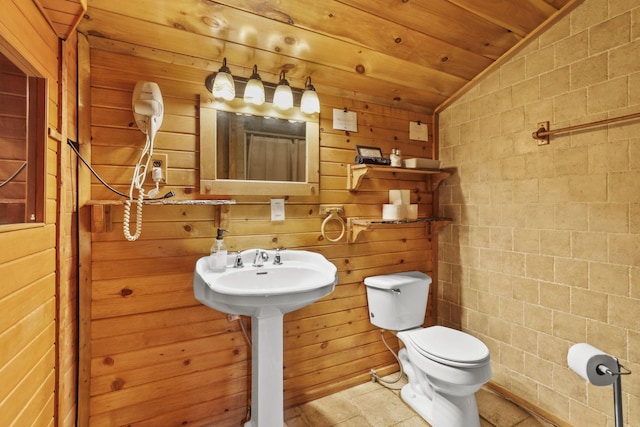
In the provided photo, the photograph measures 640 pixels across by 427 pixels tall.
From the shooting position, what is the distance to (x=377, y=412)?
5.83 feet

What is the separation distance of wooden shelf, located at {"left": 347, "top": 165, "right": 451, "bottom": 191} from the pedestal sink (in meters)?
0.58

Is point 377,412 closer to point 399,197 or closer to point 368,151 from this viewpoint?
point 399,197

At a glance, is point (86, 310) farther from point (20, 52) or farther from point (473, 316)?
point (473, 316)

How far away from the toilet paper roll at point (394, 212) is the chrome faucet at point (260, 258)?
85 centimetres

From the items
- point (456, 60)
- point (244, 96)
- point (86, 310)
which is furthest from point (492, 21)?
point (86, 310)

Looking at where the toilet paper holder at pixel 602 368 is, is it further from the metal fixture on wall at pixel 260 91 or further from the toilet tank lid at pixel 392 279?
the metal fixture on wall at pixel 260 91

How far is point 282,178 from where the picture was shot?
1.75 metres

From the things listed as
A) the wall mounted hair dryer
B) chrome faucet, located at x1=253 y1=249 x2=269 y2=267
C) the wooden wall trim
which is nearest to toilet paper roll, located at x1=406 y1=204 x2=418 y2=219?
chrome faucet, located at x1=253 y1=249 x2=269 y2=267

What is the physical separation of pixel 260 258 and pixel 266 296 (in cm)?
49

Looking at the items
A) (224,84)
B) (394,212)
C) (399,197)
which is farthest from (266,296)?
(399,197)

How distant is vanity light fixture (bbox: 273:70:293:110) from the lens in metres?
1.65

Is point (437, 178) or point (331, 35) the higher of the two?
point (331, 35)

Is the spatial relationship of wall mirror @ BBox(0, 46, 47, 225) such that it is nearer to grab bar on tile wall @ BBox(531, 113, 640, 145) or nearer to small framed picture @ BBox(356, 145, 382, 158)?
small framed picture @ BBox(356, 145, 382, 158)

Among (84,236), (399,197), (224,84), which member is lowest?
(84,236)
